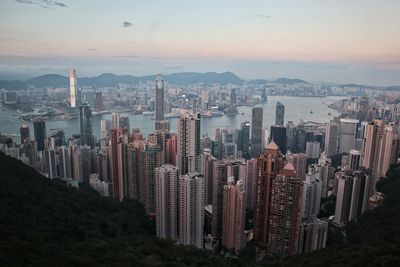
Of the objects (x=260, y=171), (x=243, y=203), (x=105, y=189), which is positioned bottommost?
(x=105, y=189)

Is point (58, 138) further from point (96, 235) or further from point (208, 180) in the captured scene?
point (96, 235)

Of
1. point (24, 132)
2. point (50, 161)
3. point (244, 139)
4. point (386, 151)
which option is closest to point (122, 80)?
point (24, 132)

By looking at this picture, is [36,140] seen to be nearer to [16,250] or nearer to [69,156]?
[69,156]

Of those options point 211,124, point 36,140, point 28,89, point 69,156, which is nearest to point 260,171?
point 69,156

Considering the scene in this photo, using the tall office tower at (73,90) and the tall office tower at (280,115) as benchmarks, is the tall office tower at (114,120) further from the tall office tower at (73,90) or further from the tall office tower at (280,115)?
the tall office tower at (280,115)

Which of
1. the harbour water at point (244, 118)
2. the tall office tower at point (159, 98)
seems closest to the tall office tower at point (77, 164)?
the harbour water at point (244, 118)

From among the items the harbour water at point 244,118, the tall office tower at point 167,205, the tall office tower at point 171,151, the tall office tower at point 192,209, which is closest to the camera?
the tall office tower at point 192,209

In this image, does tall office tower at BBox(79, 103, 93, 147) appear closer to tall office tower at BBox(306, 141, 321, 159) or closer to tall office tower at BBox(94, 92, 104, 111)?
tall office tower at BBox(94, 92, 104, 111)
